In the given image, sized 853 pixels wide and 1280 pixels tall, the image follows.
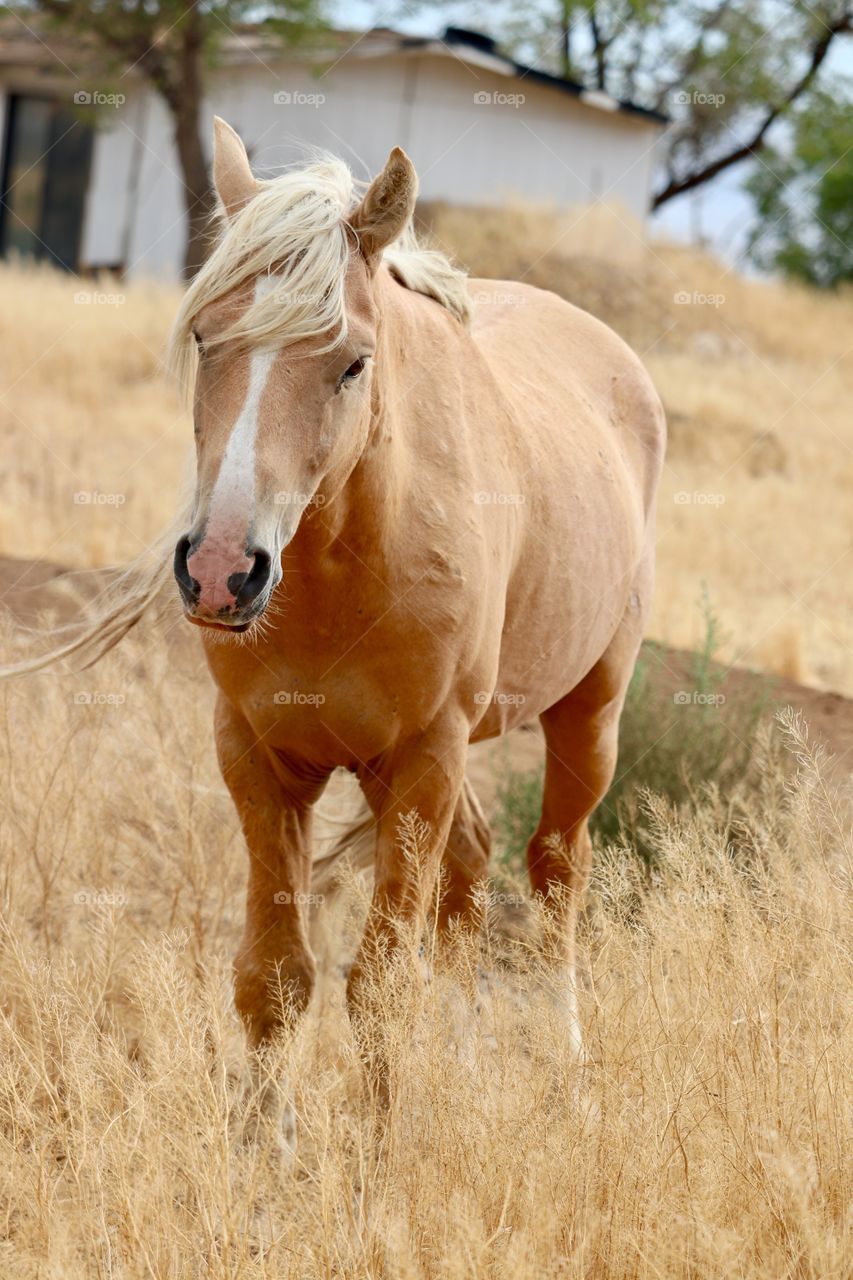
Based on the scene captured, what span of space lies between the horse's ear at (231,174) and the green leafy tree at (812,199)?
25435 millimetres

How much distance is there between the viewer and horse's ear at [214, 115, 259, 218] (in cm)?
306

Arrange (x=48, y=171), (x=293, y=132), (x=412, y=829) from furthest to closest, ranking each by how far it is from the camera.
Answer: (x=48, y=171), (x=293, y=132), (x=412, y=829)

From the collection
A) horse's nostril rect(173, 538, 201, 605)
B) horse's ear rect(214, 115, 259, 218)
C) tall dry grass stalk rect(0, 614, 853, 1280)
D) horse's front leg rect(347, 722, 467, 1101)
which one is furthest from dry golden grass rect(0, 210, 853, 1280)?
horse's ear rect(214, 115, 259, 218)

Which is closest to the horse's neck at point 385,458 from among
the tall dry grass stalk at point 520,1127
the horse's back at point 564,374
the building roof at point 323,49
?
the horse's back at point 564,374

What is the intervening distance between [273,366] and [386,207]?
0.51 m

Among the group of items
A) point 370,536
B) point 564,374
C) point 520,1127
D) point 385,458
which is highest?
point 385,458

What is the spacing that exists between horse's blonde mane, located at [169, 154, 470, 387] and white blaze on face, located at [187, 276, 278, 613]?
283 mm

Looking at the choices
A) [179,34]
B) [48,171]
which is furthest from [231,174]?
[48,171]

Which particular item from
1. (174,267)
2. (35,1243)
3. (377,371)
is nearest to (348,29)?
(174,267)

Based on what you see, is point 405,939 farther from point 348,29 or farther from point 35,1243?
point 348,29

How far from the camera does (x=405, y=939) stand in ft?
9.52

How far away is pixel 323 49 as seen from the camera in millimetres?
20047

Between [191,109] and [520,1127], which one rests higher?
[520,1127]

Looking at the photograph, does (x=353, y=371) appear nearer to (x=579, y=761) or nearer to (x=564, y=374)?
(x=564, y=374)
